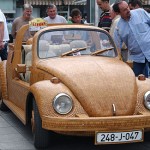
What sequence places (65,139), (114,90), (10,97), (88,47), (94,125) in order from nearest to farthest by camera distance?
(94,125)
(114,90)
(65,139)
(88,47)
(10,97)

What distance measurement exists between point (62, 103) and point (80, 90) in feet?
0.90

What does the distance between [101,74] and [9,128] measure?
1953 millimetres

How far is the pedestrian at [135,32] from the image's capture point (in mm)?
7875

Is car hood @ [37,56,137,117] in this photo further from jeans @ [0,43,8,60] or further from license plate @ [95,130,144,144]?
jeans @ [0,43,8,60]

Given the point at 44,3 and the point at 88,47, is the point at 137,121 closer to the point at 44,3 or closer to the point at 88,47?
the point at 88,47

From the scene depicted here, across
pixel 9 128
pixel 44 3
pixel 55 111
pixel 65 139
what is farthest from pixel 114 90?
pixel 44 3

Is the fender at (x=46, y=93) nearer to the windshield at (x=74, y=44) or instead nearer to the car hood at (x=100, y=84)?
the car hood at (x=100, y=84)

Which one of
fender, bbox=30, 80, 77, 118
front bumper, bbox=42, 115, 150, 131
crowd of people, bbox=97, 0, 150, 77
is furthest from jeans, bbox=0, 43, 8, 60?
front bumper, bbox=42, 115, 150, 131

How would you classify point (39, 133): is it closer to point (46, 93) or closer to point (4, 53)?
point (46, 93)

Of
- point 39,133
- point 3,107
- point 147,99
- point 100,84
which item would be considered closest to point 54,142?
point 39,133

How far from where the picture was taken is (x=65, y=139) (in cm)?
632

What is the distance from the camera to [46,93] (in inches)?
217

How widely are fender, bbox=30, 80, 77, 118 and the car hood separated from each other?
11 cm

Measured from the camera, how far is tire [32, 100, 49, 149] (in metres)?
5.62
